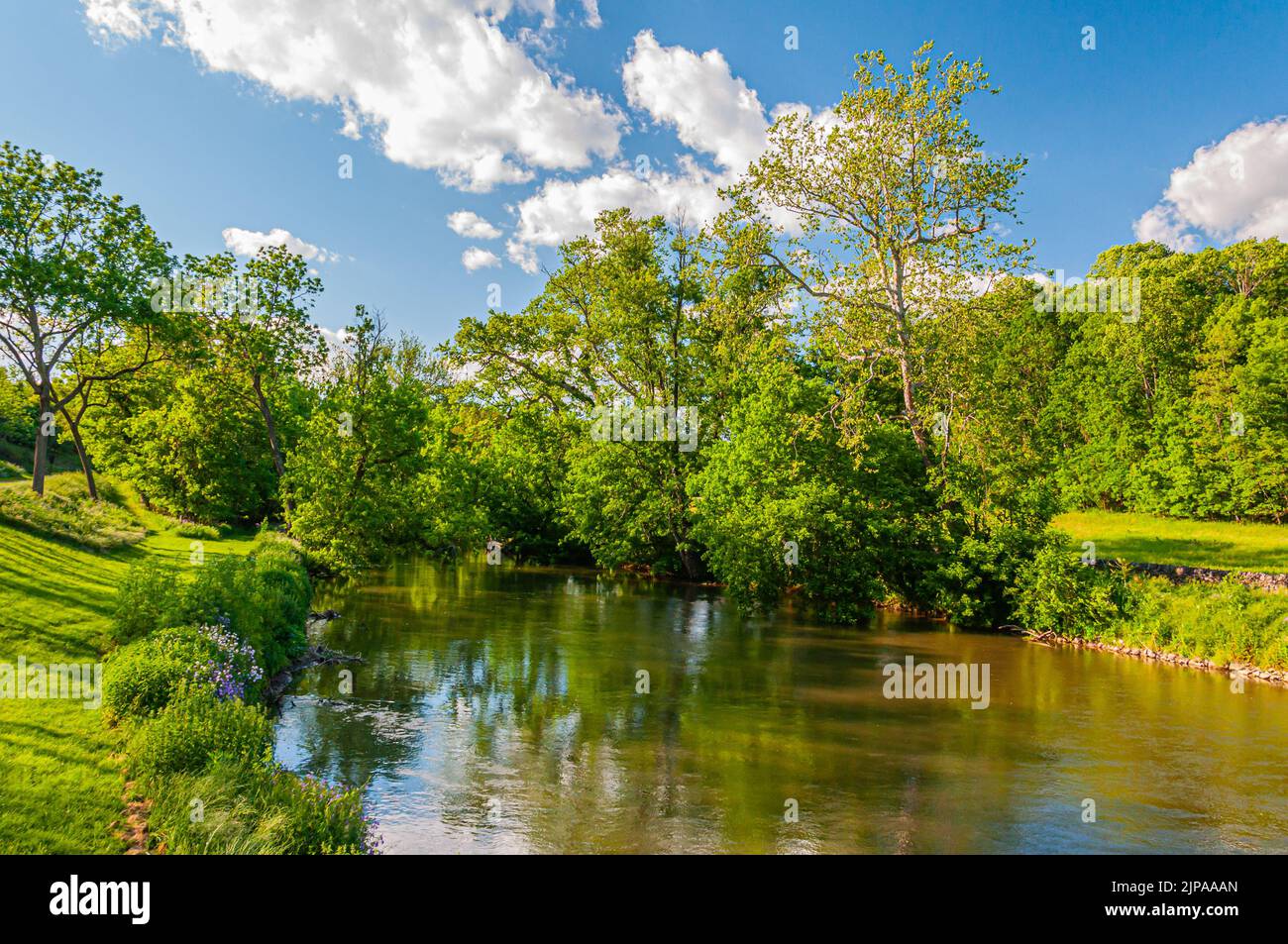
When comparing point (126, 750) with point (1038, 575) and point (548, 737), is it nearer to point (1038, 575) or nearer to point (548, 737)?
point (548, 737)

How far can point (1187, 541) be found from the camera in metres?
39.8

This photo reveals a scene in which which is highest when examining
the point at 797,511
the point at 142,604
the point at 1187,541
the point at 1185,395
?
the point at 1185,395

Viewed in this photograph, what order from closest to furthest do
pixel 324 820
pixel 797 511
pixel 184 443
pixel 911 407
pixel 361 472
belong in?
1. pixel 324 820
2. pixel 911 407
3. pixel 797 511
4. pixel 361 472
5. pixel 184 443

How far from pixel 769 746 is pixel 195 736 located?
1054cm

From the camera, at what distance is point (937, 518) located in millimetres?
31969

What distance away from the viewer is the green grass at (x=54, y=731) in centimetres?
793

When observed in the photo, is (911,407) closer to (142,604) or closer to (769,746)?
(769,746)

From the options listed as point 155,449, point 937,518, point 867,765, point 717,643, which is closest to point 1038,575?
point 937,518

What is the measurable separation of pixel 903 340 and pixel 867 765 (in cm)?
2068

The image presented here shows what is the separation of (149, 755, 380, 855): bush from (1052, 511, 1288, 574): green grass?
109ft

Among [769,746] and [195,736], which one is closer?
[195,736]

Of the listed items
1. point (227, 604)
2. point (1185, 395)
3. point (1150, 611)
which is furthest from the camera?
point (1185, 395)

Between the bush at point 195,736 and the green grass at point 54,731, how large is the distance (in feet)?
1.34

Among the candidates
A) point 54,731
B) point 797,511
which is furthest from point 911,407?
point 54,731
